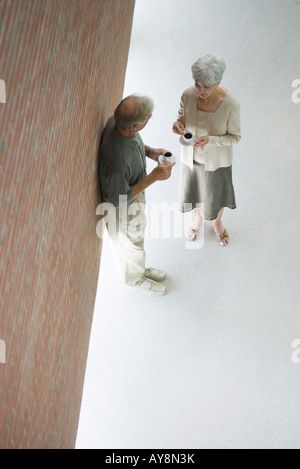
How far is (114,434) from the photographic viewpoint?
2.98 metres

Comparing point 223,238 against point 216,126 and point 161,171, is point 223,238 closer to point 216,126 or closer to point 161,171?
point 216,126

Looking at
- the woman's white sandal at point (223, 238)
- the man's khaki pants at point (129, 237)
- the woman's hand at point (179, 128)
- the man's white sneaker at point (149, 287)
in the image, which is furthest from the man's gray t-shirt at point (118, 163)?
the woman's white sandal at point (223, 238)

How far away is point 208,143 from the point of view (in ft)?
9.86

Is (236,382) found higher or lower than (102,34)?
lower

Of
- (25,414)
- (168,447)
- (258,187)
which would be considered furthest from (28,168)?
(258,187)

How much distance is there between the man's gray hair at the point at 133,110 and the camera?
8.00 feet

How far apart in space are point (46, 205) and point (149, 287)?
1.87m

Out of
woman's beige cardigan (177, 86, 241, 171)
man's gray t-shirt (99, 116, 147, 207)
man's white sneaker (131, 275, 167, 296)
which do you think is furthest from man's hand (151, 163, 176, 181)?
man's white sneaker (131, 275, 167, 296)

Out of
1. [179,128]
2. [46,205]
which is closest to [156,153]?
[179,128]

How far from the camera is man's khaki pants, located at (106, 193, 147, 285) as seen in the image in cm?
296

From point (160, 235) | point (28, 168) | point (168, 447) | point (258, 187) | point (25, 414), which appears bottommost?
point (168, 447)

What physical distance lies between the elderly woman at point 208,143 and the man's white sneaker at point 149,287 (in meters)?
0.54
